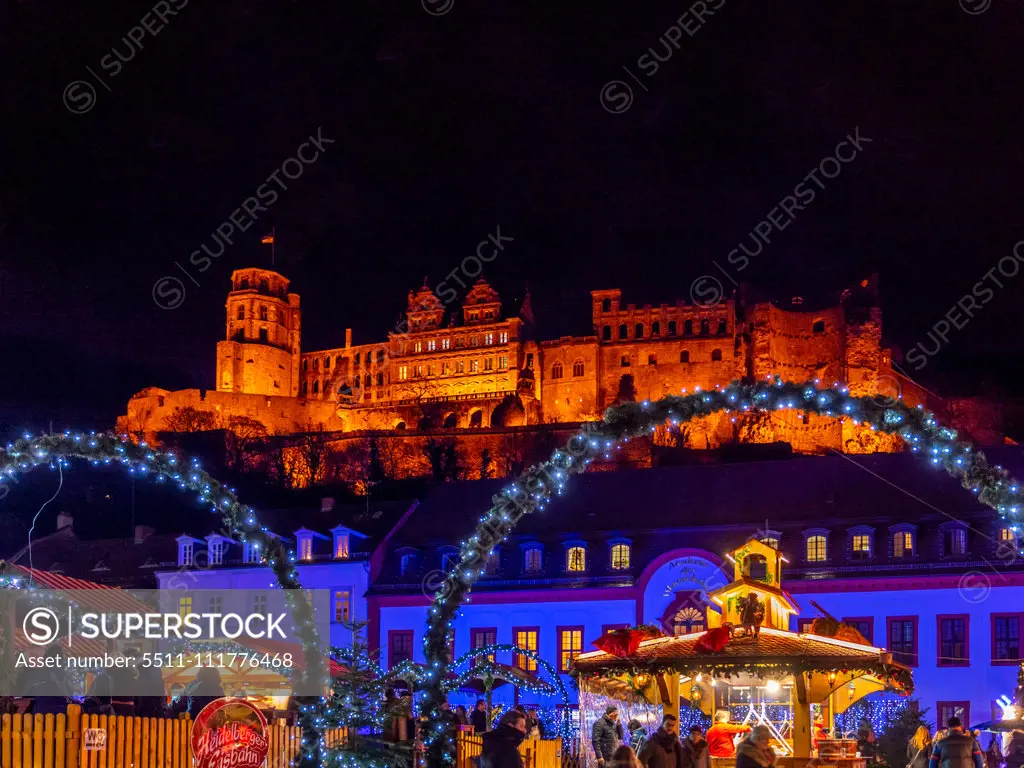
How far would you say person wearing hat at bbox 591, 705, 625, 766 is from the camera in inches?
814

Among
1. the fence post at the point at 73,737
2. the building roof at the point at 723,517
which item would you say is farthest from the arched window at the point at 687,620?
the fence post at the point at 73,737

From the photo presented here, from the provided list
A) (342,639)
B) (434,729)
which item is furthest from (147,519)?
(434,729)

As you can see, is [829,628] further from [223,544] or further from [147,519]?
[147,519]

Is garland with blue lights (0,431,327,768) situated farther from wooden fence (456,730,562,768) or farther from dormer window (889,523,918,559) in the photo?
dormer window (889,523,918,559)

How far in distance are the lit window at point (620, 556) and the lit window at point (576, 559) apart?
38.1 inches

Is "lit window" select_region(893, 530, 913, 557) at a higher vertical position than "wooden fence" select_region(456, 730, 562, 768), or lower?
higher

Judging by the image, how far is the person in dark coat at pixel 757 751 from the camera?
16328 millimetres

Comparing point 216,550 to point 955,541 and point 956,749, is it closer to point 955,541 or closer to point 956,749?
point 955,541

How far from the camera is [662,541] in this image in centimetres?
4881

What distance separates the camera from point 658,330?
439ft

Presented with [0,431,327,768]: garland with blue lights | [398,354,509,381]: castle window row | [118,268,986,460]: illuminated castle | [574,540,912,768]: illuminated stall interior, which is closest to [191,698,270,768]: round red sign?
[0,431,327,768]: garland with blue lights

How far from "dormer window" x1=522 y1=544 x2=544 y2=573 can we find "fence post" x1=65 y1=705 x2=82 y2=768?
3294 centimetres

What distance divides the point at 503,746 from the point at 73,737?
5.37 m

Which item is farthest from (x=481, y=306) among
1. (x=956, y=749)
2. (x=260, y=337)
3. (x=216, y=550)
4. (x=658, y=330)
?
(x=956, y=749)
